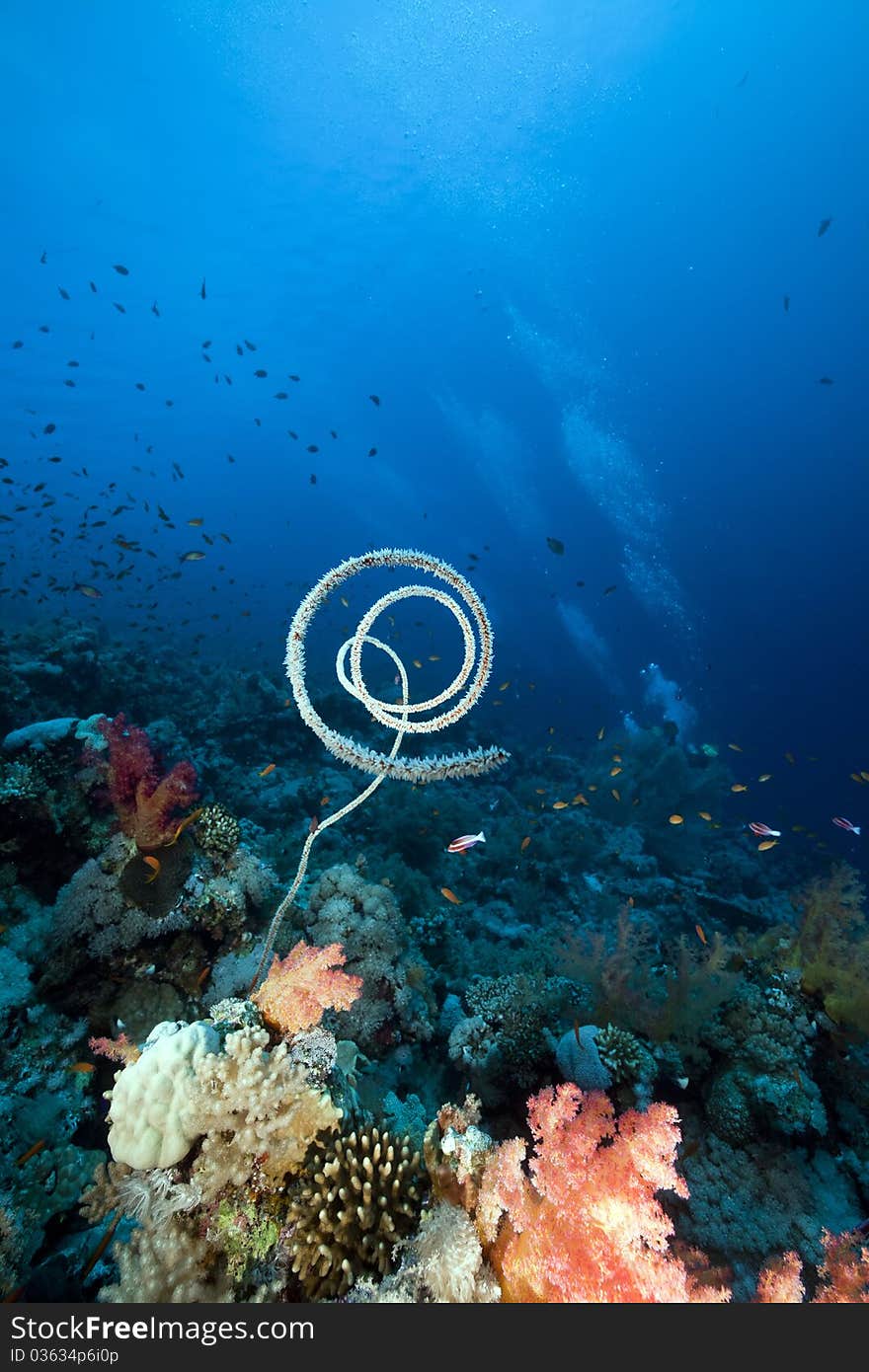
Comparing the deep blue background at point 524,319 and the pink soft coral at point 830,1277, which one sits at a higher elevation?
the deep blue background at point 524,319

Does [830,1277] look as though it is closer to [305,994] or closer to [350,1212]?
[350,1212]

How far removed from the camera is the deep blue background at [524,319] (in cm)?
3497

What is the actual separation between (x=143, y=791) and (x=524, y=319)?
68284 millimetres

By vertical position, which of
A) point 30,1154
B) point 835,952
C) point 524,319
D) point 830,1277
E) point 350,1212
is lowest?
point 835,952

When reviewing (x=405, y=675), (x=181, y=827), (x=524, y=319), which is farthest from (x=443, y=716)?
(x=524, y=319)

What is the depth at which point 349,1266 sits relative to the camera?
9.47 ft

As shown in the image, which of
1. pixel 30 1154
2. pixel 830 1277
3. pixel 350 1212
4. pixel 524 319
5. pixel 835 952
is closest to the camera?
pixel 350 1212

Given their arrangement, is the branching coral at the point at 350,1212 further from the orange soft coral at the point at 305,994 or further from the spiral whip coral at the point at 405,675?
the spiral whip coral at the point at 405,675

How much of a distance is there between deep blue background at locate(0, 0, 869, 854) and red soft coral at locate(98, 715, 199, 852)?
40.5ft

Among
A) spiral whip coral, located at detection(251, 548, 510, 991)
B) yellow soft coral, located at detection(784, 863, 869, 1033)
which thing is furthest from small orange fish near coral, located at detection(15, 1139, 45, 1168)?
yellow soft coral, located at detection(784, 863, 869, 1033)

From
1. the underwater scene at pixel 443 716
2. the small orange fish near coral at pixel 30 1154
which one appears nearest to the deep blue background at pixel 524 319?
Result: the underwater scene at pixel 443 716

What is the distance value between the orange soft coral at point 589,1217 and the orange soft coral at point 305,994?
4.62 feet

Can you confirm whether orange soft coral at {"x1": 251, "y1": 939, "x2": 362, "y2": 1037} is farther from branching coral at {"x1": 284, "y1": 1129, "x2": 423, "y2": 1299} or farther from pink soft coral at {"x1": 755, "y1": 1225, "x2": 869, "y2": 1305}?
pink soft coral at {"x1": 755, "y1": 1225, "x2": 869, "y2": 1305}

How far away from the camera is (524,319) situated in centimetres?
5825
